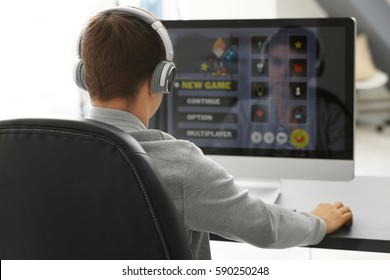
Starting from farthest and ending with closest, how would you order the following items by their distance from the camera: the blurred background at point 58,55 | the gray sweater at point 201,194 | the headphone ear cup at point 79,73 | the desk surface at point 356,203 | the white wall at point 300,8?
the white wall at point 300,8
the blurred background at point 58,55
the desk surface at point 356,203
the headphone ear cup at point 79,73
the gray sweater at point 201,194

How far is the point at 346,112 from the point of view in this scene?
1659 millimetres

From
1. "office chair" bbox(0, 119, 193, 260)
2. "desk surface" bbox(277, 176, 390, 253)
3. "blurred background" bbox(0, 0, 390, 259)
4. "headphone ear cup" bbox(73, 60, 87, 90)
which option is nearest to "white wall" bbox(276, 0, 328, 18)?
"blurred background" bbox(0, 0, 390, 259)

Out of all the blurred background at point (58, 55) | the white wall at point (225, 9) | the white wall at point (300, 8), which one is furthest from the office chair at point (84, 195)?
Result: the white wall at point (300, 8)

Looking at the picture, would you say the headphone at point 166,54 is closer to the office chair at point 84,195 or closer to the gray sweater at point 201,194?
the gray sweater at point 201,194

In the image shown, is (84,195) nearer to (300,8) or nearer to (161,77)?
(161,77)

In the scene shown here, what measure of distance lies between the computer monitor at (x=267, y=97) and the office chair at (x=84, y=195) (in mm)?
853

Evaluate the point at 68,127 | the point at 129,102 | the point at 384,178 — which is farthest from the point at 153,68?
the point at 384,178

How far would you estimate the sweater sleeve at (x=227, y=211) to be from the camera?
102 centimetres

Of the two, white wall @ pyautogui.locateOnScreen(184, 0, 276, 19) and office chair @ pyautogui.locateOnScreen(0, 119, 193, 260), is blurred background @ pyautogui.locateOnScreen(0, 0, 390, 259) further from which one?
office chair @ pyautogui.locateOnScreen(0, 119, 193, 260)

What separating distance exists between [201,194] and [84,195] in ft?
0.83

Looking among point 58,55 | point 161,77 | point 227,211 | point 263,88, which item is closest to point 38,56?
point 58,55

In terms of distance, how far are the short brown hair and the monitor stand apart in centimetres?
72

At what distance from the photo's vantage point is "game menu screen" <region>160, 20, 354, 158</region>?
167cm

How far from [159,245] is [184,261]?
6cm
